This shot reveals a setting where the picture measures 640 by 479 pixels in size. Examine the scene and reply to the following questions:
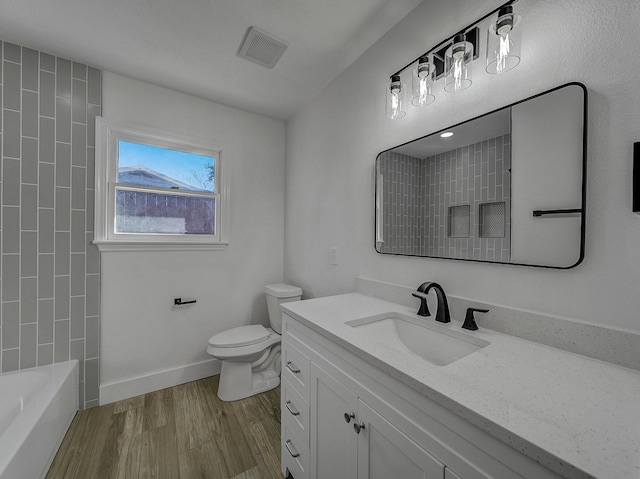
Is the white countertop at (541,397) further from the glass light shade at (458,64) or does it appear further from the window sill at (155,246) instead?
the window sill at (155,246)

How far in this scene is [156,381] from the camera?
2082 mm

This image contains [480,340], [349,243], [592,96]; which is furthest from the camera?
[349,243]

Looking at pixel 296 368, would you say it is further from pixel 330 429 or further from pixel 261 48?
pixel 261 48

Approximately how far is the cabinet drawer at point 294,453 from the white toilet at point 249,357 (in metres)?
0.74

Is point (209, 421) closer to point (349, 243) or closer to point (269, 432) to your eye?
point (269, 432)

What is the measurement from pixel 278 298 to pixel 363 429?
1483 mm

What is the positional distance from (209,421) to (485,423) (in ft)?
5.97

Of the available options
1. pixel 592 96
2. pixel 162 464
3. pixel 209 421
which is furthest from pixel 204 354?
pixel 592 96

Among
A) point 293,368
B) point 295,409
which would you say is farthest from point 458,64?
point 295,409

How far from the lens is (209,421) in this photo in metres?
1.74

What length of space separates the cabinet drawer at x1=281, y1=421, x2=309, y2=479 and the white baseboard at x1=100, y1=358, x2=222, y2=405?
1239 mm

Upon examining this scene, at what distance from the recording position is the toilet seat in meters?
1.92

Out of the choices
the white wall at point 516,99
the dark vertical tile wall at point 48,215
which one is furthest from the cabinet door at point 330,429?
the dark vertical tile wall at point 48,215

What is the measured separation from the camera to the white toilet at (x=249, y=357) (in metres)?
1.94
